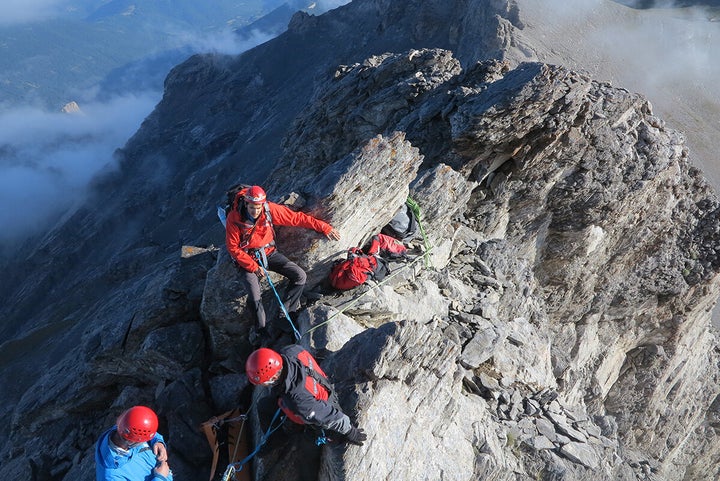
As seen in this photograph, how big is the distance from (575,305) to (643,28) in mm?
75007

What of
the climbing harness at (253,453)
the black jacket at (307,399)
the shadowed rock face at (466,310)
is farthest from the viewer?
the shadowed rock face at (466,310)

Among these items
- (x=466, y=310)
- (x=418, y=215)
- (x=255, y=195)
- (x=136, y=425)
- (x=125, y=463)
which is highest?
(x=255, y=195)

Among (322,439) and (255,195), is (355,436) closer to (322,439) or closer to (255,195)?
(322,439)

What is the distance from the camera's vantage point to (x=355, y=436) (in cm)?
926

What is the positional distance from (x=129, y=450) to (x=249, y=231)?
537cm

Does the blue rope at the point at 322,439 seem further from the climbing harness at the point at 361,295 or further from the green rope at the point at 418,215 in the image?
the green rope at the point at 418,215

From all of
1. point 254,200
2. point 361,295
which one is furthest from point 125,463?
point 361,295

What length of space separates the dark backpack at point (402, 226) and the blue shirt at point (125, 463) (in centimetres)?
923

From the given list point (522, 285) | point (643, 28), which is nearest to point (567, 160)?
point (522, 285)

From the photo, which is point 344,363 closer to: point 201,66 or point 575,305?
point 575,305

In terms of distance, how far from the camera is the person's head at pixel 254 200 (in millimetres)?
11734

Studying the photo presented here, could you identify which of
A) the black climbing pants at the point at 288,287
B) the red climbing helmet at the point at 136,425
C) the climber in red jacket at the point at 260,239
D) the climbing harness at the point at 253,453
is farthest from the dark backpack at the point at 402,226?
the red climbing helmet at the point at 136,425

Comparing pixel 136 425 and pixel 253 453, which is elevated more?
pixel 136 425

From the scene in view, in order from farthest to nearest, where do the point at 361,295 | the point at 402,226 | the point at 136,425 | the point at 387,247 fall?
the point at 402,226, the point at 387,247, the point at 361,295, the point at 136,425
